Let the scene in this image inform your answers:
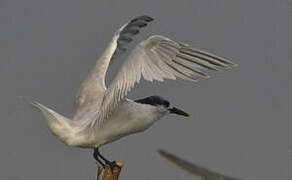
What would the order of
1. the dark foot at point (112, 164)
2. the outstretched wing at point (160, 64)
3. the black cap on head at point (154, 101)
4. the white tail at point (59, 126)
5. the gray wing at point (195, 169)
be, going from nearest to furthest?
the gray wing at point (195, 169) → the outstretched wing at point (160, 64) → the dark foot at point (112, 164) → the white tail at point (59, 126) → the black cap on head at point (154, 101)

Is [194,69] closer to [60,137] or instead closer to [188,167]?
[60,137]

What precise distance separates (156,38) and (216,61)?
0.63 meters

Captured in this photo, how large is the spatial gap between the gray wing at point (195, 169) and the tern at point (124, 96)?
1.84 metres

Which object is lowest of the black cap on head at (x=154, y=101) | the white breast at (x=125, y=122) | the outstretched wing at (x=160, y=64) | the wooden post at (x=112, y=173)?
the wooden post at (x=112, y=173)

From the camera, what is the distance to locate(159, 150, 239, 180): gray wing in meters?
4.43

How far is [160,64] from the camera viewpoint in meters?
6.99

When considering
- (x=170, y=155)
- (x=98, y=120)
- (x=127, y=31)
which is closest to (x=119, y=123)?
(x=98, y=120)

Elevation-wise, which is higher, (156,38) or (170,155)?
(156,38)

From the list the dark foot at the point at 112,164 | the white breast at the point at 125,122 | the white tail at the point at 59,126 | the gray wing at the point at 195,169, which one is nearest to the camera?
the gray wing at the point at 195,169

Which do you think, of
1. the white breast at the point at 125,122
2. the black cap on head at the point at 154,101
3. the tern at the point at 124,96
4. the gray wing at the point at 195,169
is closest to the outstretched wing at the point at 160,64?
the tern at the point at 124,96

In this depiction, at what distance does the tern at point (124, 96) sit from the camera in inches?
271

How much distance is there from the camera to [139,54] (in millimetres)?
7094

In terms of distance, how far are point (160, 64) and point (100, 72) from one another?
1.53 meters

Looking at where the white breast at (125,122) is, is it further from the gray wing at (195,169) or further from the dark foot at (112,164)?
the gray wing at (195,169)
